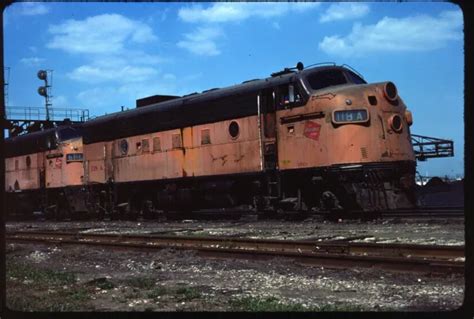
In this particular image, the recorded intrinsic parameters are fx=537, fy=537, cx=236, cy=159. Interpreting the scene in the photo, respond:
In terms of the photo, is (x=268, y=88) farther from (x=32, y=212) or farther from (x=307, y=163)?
(x=32, y=212)

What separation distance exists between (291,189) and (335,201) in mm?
1609

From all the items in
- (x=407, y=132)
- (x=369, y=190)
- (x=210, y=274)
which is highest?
(x=407, y=132)

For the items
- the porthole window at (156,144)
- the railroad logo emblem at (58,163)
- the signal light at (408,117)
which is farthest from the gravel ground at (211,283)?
the railroad logo emblem at (58,163)

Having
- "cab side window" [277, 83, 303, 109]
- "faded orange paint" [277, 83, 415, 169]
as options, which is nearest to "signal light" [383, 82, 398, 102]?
"faded orange paint" [277, 83, 415, 169]

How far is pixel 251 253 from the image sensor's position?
9.60 metres

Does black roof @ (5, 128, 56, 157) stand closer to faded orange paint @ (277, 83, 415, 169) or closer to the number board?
faded orange paint @ (277, 83, 415, 169)

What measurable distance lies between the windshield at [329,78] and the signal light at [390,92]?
1.33 metres

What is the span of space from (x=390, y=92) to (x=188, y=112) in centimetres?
707

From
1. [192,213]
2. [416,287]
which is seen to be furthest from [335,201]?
[416,287]

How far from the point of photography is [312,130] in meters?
15.3

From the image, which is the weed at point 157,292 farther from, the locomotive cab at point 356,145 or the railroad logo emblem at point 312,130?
the railroad logo emblem at point 312,130

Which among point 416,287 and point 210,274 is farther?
point 210,274

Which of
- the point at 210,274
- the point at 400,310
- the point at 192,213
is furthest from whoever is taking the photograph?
the point at 192,213

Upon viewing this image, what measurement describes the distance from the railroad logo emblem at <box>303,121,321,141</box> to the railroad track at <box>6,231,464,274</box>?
5054 millimetres
